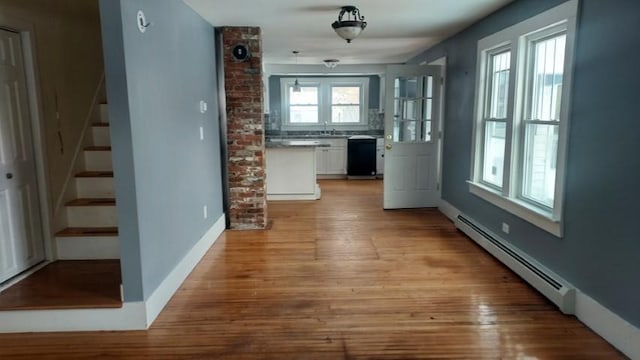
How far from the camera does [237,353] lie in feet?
8.11

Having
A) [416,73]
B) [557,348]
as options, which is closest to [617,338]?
[557,348]

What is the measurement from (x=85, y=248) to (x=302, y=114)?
6.68 metres

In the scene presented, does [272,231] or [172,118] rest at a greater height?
[172,118]

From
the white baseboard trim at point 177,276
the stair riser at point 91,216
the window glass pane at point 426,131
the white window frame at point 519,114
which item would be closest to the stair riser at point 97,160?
the stair riser at point 91,216

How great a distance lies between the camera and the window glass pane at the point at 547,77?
10.6ft

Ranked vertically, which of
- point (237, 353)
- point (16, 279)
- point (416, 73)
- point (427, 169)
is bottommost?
point (237, 353)

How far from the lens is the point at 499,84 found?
14.1ft

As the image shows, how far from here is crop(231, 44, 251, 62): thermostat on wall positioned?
4.79 m

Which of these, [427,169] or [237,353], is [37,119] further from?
[427,169]

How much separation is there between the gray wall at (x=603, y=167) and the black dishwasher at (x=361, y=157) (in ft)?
18.7

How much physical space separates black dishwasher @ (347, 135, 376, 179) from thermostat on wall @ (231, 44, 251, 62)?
4.52 metres

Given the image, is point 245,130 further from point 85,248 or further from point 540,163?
point 540,163

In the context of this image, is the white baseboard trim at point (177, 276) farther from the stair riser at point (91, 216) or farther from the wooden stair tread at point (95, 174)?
the wooden stair tread at point (95, 174)

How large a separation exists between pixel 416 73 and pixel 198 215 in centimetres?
357
